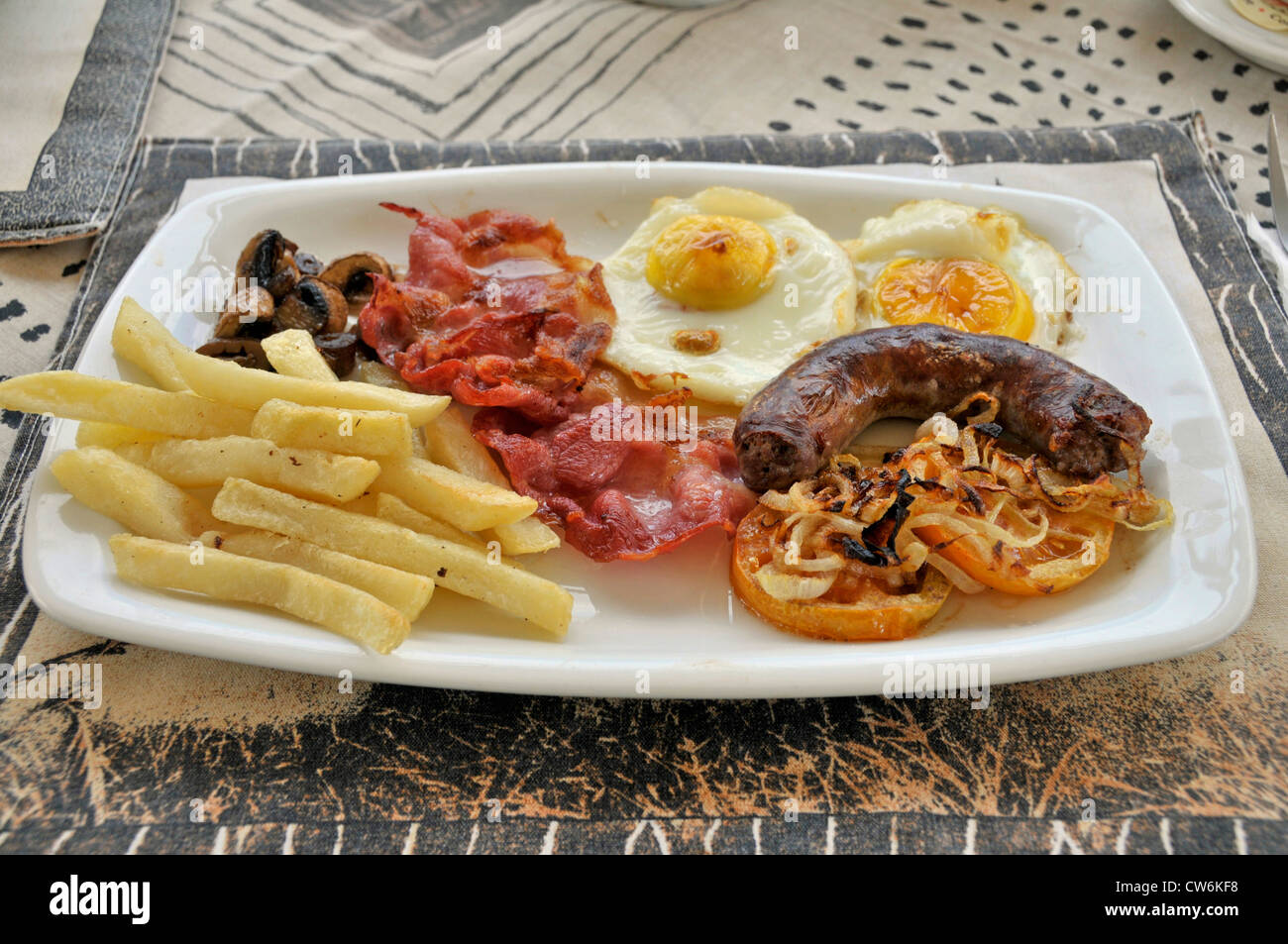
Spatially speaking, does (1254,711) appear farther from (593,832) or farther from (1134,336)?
(593,832)

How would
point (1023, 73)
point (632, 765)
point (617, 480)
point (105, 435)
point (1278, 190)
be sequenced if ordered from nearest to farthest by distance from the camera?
1. point (632, 765)
2. point (105, 435)
3. point (617, 480)
4. point (1278, 190)
5. point (1023, 73)

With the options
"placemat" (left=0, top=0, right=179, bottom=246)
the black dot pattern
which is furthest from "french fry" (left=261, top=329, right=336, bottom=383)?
the black dot pattern

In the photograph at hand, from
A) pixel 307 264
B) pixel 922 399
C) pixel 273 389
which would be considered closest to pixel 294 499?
pixel 273 389

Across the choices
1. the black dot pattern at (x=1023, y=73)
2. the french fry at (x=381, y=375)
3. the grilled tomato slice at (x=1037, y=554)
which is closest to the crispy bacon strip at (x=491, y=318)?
the french fry at (x=381, y=375)

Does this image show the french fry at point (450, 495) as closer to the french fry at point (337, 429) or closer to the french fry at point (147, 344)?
the french fry at point (337, 429)

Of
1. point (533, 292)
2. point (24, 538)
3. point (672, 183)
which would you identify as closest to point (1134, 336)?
point (672, 183)

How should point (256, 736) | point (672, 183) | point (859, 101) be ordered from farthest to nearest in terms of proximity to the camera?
point (859, 101), point (672, 183), point (256, 736)

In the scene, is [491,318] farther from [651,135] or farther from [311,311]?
[651,135]
